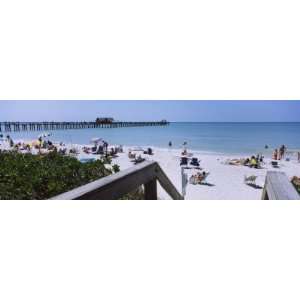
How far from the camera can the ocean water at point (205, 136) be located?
4.69 metres

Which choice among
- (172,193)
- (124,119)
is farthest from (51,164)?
(172,193)

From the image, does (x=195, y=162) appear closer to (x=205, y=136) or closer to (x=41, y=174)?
(x=205, y=136)

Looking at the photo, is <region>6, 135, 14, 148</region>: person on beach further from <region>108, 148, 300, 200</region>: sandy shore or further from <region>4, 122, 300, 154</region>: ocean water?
<region>108, 148, 300, 200</region>: sandy shore

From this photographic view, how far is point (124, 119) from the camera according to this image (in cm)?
469

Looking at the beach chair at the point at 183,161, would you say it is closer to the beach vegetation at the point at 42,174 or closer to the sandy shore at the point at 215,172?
the sandy shore at the point at 215,172

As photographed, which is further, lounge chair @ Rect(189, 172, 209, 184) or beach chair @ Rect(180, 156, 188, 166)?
beach chair @ Rect(180, 156, 188, 166)

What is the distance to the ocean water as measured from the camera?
4.69m

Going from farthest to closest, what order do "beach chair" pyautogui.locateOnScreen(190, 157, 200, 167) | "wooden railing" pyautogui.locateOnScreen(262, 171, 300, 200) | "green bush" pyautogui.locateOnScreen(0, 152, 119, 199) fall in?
"beach chair" pyautogui.locateOnScreen(190, 157, 200, 167), "green bush" pyautogui.locateOnScreen(0, 152, 119, 199), "wooden railing" pyautogui.locateOnScreen(262, 171, 300, 200)

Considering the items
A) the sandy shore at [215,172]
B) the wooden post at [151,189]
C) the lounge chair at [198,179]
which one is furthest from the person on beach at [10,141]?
the wooden post at [151,189]

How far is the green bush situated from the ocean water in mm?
405

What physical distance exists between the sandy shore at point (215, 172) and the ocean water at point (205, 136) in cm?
17

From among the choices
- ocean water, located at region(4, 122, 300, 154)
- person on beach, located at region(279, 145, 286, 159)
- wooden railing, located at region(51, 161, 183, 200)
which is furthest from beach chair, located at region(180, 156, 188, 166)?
wooden railing, located at region(51, 161, 183, 200)
